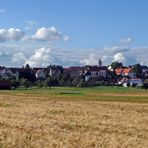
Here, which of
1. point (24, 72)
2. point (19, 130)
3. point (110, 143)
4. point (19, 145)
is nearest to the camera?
point (19, 145)

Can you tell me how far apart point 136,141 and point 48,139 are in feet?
10.4

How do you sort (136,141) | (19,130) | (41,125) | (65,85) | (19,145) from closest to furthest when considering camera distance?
1. (19,145)
2. (136,141)
3. (19,130)
4. (41,125)
5. (65,85)

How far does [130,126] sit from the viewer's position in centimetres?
2486

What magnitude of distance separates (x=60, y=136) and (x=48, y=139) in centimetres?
118

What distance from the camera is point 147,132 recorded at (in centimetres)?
2191

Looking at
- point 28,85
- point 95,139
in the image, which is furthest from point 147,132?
point 28,85

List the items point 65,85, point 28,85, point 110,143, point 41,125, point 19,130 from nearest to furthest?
point 110,143 < point 19,130 < point 41,125 < point 28,85 < point 65,85

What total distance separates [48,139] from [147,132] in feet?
18.5

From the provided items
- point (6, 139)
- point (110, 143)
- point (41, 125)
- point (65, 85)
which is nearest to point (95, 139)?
point (110, 143)

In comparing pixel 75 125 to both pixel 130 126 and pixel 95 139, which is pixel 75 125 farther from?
pixel 95 139

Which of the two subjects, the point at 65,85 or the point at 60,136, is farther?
the point at 65,85

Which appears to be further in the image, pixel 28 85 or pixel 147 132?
pixel 28 85

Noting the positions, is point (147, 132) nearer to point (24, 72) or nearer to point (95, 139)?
point (95, 139)

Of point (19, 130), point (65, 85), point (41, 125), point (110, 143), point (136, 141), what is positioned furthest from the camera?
point (65, 85)
